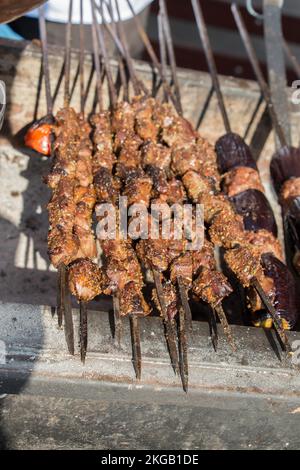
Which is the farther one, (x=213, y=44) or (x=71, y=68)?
(x=213, y=44)

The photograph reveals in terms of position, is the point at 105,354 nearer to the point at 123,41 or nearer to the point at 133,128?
the point at 133,128

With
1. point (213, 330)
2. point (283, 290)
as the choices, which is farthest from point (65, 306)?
point (283, 290)

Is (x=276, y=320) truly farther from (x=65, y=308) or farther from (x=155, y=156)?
(x=155, y=156)

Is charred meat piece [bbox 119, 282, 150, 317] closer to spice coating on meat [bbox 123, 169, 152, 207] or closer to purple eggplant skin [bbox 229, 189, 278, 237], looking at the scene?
spice coating on meat [bbox 123, 169, 152, 207]

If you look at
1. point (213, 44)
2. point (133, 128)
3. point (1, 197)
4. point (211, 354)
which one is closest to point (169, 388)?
point (211, 354)
